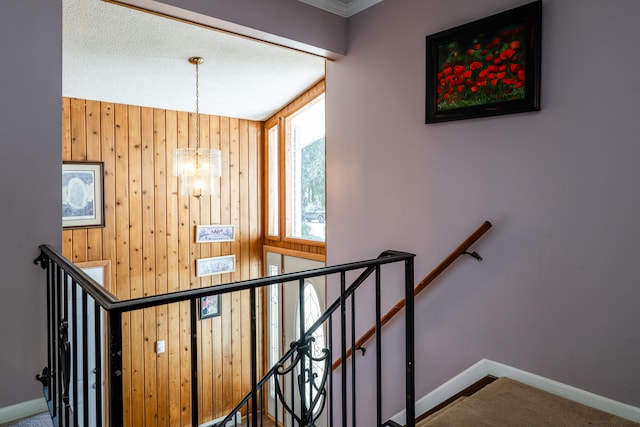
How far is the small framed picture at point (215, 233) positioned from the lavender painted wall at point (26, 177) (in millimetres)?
2700

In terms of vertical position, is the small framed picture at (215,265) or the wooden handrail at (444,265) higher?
the wooden handrail at (444,265)

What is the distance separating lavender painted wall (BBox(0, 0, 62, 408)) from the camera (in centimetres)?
173

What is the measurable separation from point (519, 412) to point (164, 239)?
12.1 ft

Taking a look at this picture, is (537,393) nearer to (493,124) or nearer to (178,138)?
(493,124)

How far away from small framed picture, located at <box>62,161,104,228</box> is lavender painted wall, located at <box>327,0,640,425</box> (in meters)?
2.60

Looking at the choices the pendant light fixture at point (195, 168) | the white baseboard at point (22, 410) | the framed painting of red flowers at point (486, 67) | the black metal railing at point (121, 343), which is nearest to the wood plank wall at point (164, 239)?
the pendant light fixture at point (195, 168)

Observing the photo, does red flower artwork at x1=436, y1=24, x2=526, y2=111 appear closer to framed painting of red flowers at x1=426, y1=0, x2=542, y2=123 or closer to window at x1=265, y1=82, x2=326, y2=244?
framed painting of red flowers at x1=426, y1=0, x2=542, y2=123

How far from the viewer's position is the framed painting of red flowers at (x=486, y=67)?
1.95 m

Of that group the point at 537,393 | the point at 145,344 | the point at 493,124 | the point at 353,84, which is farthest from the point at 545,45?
the point at 145,344

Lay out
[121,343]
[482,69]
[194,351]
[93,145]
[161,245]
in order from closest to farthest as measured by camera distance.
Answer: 1. [121,343]
2. [194,351]
3. [482,69]
4. [93,145]
5. [161,245]

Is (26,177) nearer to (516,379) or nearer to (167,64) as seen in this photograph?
(167,64)

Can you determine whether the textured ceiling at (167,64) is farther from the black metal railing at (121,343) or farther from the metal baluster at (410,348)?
the metal baluster at (410,348)

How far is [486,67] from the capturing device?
6.94 feet

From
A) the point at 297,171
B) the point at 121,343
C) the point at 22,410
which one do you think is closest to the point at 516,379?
the point at 121,343
